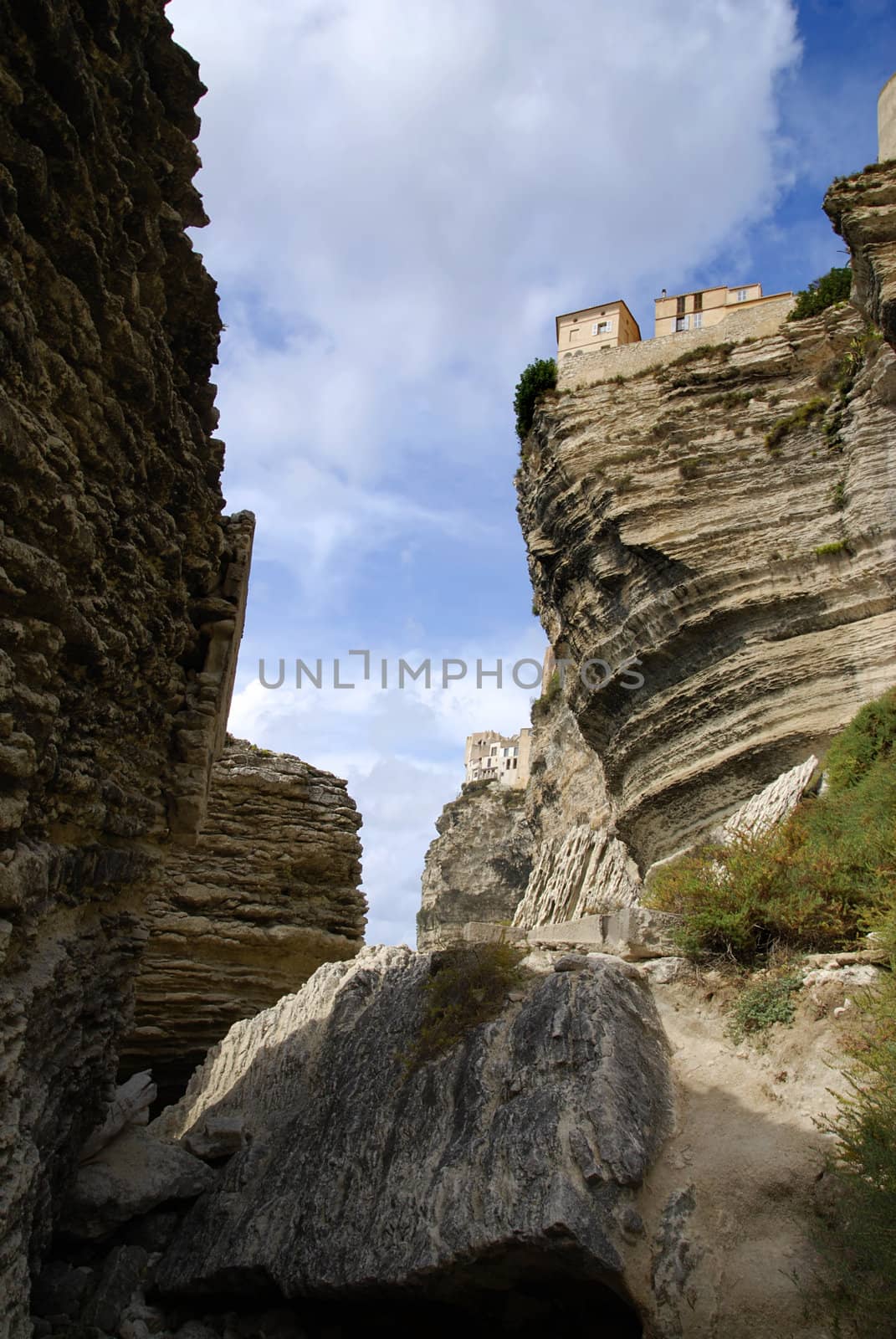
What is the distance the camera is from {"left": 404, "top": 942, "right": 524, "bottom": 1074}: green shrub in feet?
23.5

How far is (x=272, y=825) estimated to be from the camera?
11492 millimetres

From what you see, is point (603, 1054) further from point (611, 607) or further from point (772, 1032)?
point (611, 607)

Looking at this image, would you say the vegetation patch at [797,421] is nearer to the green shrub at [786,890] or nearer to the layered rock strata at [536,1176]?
the green shrub at [786,890]

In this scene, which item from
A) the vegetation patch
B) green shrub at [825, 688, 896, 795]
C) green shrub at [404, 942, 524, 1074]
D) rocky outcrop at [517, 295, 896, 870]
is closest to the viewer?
green shrub at [404, 942, 524, 1074]

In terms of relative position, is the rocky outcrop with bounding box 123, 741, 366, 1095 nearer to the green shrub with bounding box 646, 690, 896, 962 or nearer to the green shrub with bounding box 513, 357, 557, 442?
the green shrub with bounding box 646, 690, 896, 962

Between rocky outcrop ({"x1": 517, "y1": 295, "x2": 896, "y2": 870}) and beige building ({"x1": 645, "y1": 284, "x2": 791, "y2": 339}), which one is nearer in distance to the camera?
rocky outcrop ({"x1": 517, "y1": 295, "x2": 896, "y2": 870})

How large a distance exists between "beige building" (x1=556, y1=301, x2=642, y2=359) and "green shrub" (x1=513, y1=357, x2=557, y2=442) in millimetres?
6683

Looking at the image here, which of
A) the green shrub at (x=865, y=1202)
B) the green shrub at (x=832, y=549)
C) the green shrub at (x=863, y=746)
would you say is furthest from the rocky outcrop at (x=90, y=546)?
the green shrub at (x=832, y=549)

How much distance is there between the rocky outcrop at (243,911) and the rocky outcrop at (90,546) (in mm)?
4032

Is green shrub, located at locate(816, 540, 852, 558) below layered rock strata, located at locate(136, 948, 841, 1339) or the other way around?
the other way around

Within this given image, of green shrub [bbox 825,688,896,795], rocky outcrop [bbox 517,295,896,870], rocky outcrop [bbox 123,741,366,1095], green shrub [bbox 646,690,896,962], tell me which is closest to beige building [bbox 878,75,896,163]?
rocky outcrop [bbox 517,295,896,870]

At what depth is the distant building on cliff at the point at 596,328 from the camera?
30219mm

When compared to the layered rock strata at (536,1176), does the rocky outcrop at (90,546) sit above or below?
above

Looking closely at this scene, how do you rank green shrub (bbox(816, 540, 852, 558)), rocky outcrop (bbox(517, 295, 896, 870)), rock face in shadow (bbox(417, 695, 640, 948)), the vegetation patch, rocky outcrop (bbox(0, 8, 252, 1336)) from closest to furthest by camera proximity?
rocky outcrop (bbox(0, 8, 252, 1336)), rocky outcrop (bbox(517, 295, 896, 870)), green shrub (bbox(816, 540, 852, 558)), the vegetation patch, rock face in shadow (bbox(417, 695, 640, 948))
